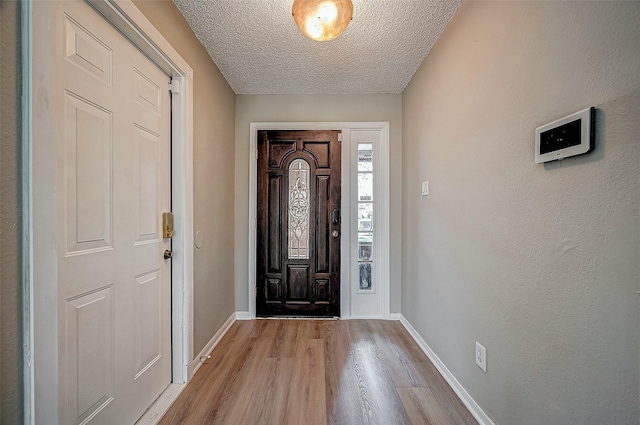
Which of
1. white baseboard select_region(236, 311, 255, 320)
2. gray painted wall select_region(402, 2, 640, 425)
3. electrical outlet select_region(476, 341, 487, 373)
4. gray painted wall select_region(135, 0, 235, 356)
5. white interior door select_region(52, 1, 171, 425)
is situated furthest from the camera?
white baseboard select_region(236, 311, 255, 320)

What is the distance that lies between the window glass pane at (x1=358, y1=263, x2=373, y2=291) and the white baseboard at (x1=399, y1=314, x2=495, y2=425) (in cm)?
61

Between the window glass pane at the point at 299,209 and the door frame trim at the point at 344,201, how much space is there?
371 mm

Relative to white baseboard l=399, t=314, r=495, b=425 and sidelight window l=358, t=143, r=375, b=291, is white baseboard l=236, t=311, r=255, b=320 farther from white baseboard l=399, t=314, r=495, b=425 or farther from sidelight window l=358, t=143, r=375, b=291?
white baseboard l=399, t=314, r=495, b=425

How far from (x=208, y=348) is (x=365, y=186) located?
6.81 feet

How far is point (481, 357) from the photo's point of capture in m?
1.47

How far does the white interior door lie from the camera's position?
1033mm

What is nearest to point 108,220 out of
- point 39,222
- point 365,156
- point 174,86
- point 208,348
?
point 39,222

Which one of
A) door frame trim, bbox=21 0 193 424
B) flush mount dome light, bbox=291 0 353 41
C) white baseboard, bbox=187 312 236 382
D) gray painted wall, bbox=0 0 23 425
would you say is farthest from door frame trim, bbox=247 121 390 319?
gray painted wall, bbox=0 0 23 425

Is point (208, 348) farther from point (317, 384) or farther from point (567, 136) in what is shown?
point (567, 136)

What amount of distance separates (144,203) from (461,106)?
1930mm

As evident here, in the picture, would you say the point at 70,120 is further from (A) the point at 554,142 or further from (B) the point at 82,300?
(A) the point at 554,142

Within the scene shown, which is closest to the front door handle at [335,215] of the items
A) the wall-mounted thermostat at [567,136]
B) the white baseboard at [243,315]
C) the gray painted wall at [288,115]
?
the gray painted wall at [288,115]

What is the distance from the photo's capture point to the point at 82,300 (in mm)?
1111

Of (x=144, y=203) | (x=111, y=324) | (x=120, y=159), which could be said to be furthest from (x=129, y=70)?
(x=111, y=324)
